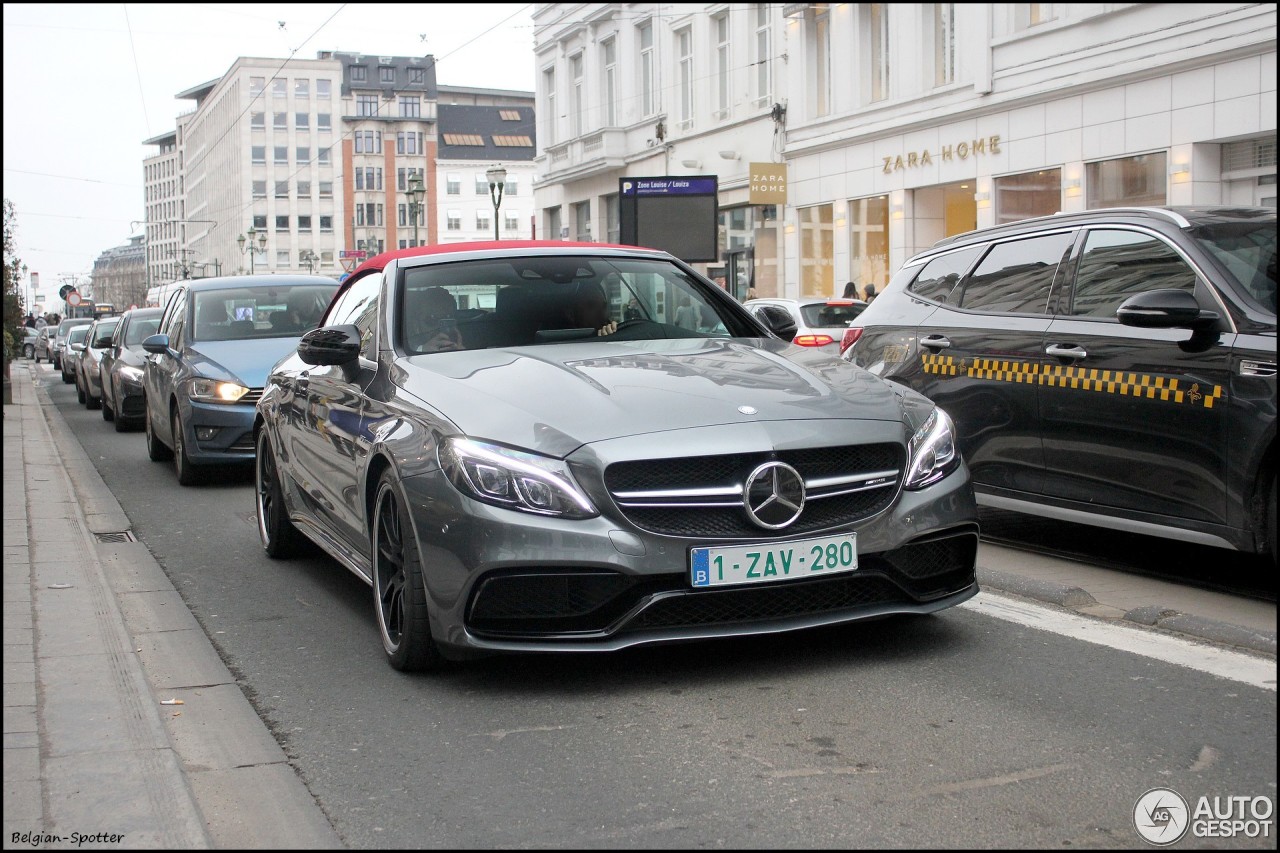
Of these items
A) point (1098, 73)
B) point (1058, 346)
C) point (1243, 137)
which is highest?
point (1098, 73)

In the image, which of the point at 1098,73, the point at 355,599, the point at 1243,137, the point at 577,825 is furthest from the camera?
the point at 1098,73

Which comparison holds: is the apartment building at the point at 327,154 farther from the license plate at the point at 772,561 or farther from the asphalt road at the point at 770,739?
the license plate at the point at 772,561

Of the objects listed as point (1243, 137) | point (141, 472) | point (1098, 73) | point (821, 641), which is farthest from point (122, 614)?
point (1098, 73)

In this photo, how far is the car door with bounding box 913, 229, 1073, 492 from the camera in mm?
6906

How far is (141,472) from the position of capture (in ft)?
42.6

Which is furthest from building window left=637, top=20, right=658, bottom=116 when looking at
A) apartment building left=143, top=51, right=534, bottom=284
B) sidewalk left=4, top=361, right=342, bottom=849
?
apartment building left=143, top=51, right=534, bottom=284

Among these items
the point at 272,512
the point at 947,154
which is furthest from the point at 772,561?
the point at 947,154

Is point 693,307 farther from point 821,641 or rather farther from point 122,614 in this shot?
point 122,614

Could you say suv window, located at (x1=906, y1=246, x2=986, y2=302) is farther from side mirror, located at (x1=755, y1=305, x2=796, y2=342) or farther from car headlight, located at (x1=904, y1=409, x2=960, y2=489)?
car headlight, located at (x1=904, y1=409, x2=960, y2=489)

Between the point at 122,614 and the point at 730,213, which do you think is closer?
the point at 122,614

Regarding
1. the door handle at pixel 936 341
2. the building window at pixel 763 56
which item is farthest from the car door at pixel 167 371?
the building window at pixel 763 56

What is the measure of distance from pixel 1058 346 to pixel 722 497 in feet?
8.88

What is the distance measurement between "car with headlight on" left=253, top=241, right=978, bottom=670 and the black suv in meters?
1.30

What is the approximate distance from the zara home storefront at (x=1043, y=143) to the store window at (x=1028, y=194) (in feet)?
0.11
